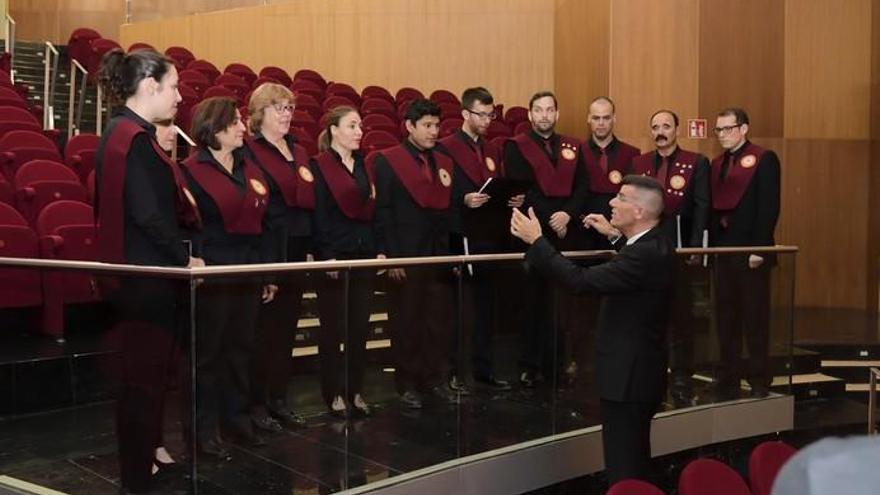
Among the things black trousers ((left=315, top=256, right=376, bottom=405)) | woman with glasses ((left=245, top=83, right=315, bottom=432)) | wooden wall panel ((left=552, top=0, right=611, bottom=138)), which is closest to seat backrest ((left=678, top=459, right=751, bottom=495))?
black trousers ((left=315, top=256, right=376, bottom=405))

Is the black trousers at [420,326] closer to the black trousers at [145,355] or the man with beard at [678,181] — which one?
the black trousers at [145,355]

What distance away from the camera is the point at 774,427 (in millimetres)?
5773

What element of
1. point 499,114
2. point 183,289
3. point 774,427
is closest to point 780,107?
point 499,114

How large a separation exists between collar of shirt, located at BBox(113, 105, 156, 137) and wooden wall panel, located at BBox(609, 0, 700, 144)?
240 inches

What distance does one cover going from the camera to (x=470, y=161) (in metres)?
5.31

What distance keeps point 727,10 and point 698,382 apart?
4482 mm

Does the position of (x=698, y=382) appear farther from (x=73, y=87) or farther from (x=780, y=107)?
(x=73, y=87)

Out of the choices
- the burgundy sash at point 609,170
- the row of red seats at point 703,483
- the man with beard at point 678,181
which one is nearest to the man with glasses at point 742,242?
the man with beard at point 678,181

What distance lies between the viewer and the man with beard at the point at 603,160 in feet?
19.2

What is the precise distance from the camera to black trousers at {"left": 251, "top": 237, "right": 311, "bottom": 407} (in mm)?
3303

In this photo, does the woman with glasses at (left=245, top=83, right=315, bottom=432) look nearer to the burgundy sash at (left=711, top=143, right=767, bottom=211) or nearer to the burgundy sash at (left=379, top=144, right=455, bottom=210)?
the burgundy sash at (left=379, top=144, right=455, bottom=210)

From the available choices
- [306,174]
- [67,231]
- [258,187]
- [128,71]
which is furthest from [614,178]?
[128,71]

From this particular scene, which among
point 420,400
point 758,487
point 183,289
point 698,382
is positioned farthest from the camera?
point 698,382

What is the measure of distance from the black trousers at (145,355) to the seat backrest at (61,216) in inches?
93.1
